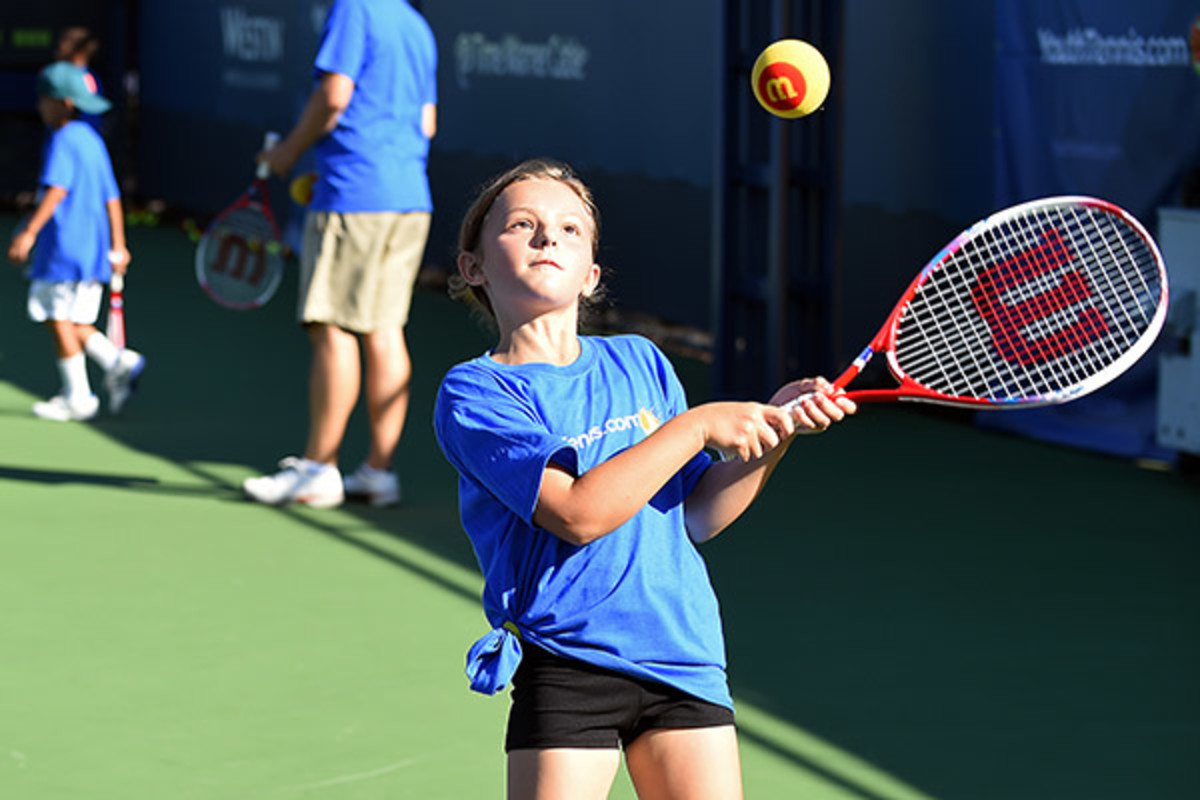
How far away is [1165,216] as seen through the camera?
7199mm

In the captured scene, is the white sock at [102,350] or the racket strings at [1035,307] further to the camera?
the white sock at [102,350]

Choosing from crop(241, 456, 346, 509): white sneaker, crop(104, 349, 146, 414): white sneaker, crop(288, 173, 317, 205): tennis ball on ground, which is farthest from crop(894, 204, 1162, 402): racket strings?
crop(104, 349, 146, 414): white sneaker

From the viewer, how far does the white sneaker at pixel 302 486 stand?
6.47m

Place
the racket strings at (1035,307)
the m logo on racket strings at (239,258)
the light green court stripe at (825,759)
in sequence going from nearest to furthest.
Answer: the racket strings at (1035,307) → the light green court stripe at (825,759) → the m logo on racket strings at (239,258)

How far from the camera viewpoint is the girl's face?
2668 mm

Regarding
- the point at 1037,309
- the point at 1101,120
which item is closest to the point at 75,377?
the point at 1101,120

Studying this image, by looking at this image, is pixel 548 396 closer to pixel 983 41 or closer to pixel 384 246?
pixel 384 246

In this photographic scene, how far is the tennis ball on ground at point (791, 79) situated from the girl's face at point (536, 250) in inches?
59.3

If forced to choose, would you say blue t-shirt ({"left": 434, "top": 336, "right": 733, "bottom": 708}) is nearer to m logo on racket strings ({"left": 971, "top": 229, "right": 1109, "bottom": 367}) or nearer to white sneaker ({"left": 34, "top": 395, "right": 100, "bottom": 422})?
m logo on racket strings ({"left": 971, "top": 229, "right": 1109, "bottom": 367})

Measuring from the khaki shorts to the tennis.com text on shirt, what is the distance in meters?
3.61

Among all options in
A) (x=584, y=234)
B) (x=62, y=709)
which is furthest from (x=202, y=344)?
(x=584, y=234)

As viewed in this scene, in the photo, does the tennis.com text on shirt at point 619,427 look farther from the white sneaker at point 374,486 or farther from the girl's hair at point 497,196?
the white sneaker at point 374,486

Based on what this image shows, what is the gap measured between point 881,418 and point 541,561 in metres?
5.96

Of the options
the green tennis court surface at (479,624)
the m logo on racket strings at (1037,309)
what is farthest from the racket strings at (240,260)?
the m logo on racket strings at (1037,309)
